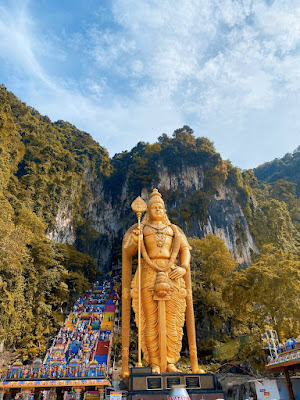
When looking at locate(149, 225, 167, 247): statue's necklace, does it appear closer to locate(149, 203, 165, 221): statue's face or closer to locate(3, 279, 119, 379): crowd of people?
locate(149, 203, 165, 221): statue's face

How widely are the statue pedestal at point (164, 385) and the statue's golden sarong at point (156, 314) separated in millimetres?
480

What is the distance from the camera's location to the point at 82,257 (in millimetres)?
21453

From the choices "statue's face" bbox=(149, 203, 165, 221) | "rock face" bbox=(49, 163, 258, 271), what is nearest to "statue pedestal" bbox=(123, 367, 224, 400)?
"statue's face" bbox=(149, 203, 165, 221)

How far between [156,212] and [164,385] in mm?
3253

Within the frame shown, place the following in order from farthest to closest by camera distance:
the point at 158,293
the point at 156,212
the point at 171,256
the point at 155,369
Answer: the point at 156,212
the point at 171,256
the point at 158,293
the point at 155,369

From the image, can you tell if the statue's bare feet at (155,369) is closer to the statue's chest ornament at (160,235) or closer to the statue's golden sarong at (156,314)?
the statue's golden sarong at (156,314)

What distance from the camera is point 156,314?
5.87 meters

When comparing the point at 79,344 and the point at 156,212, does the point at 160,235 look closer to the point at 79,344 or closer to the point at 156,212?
the point at 156,212

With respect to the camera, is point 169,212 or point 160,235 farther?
point 169,212

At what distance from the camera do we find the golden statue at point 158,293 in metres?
5.70

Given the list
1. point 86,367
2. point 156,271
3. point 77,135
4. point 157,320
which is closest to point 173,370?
point 157,320

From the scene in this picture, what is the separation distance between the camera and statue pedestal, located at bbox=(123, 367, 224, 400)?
4926mm

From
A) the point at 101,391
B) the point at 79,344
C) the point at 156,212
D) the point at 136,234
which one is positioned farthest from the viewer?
the point at 79,344

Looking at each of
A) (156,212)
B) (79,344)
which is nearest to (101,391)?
(156,212)
